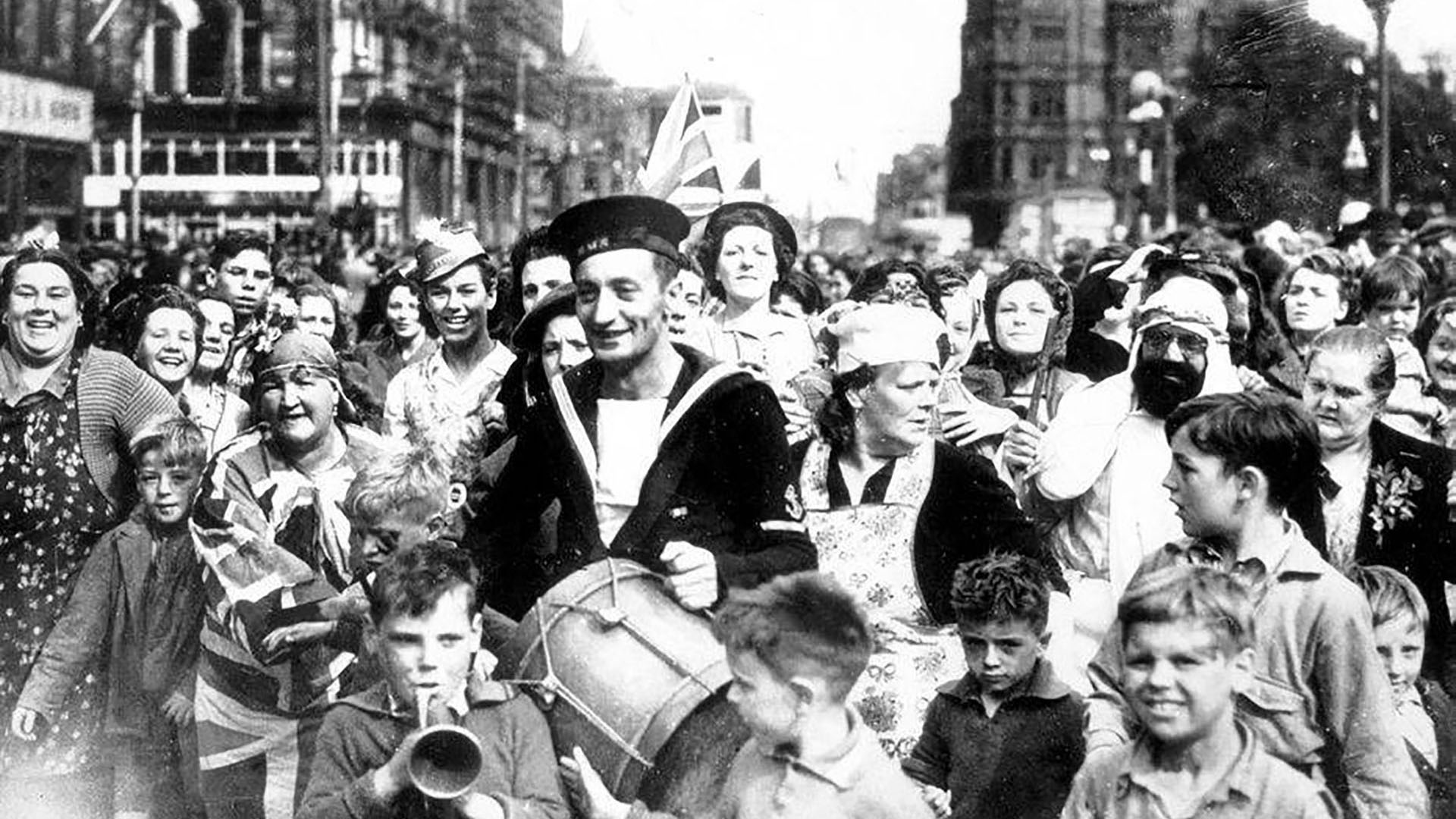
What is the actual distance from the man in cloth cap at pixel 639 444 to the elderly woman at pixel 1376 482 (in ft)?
5.70

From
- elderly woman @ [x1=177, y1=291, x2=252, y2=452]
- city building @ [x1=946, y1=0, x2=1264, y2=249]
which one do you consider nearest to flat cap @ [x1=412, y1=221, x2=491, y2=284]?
elderly woman @ [x1=177, y1=291, x2=252, y2=452]

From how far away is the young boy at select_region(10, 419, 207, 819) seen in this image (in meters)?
6.18

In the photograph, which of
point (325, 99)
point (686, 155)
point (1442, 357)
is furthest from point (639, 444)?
point (325, 99)

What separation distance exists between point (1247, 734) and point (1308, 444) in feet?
2.64

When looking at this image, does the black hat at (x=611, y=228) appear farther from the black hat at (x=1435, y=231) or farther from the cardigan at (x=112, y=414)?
the black hat at (x=1435, y=231)

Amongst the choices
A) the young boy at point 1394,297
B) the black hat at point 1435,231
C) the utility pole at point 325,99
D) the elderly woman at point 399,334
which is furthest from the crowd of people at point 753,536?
the utility pole at point 325,99

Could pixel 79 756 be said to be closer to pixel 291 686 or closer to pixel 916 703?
pixel 291 686

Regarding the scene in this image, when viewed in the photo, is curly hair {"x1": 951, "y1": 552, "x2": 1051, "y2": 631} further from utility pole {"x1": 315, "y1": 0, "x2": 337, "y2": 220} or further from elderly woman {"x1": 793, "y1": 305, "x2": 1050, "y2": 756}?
utility pole {"x1": 315, "y1": 0, "x2": 337, "y2": 220}

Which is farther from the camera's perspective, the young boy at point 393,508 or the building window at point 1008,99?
the building window at point 1008,99

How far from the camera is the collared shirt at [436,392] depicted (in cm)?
666

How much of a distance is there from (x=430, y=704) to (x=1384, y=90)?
7465mm

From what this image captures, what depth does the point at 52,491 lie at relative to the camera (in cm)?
625

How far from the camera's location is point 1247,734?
12.1ft

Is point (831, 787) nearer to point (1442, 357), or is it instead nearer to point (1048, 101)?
point (1442, 357)
